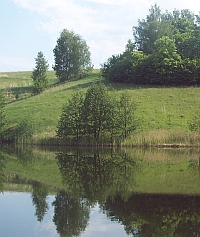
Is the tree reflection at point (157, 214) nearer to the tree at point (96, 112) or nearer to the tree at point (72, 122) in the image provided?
the tree at point (96, 112)

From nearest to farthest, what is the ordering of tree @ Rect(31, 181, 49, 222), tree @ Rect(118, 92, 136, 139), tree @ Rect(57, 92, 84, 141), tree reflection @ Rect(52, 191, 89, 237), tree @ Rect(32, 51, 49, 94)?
tree reflection @ Rect(52, 191, 89, 237) → tree @ Rect(31, 181, 49, 222) → tree @ Rect(118, 92, 136, 139) → tree @ Rect(57, 92, 84, 141) → tree @ Rect(32, 51, 49, 94)

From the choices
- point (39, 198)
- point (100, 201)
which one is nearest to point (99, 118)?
point (39, 198)

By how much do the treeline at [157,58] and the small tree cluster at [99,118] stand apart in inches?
919

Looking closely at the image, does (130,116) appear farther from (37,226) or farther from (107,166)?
(37,226)

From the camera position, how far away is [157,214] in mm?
13477

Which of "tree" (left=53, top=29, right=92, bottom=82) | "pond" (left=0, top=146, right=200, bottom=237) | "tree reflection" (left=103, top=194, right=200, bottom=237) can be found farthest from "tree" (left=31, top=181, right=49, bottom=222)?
"tree" (left=53, top=29, right=92, bottom=82)

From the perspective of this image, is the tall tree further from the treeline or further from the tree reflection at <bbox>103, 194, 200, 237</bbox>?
the tree reflection at <bbox>103, 194, 200, 237</bbox>

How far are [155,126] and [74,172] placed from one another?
27083 mm

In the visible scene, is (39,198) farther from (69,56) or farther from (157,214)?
(69,56)

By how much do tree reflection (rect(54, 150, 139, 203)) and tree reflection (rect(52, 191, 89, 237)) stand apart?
3.19 feet

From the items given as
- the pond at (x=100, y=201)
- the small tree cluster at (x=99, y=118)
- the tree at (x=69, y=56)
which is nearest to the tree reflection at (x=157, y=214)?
the pond at (x=100, y=201)

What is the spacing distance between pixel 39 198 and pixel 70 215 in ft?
11.9

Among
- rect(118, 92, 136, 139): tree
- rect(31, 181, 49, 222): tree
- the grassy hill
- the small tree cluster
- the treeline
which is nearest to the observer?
rect(31, 181, 49, 222): tree

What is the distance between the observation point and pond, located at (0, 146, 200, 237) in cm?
1195
